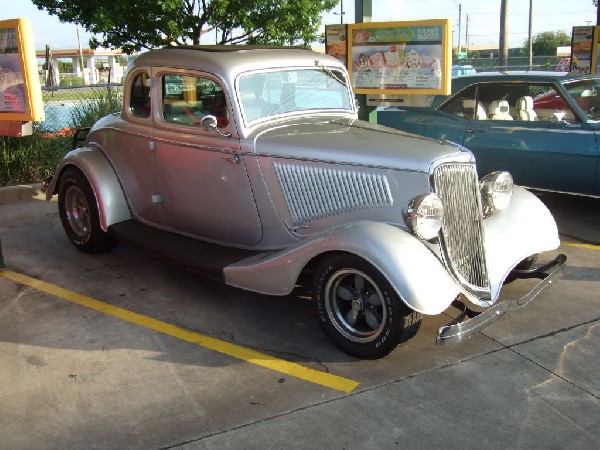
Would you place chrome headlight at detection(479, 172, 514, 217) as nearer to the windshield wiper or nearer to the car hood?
the car hood

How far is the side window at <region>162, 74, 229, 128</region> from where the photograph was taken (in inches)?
187

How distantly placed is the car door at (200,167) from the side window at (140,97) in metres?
0.17

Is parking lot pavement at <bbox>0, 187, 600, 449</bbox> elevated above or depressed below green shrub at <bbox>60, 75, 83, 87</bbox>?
below

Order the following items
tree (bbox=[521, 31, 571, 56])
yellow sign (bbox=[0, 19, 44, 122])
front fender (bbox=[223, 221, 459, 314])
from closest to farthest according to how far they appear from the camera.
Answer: front fender (bbox=[223, 221, 459, 314])
yellow sign (bbox=[0, 19, 44, 122])
tree (bbox=[521, 31, 571, 56])

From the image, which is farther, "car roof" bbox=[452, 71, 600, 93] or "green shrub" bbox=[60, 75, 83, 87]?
"green shrub" bbox=[60, 75, 83, 87]

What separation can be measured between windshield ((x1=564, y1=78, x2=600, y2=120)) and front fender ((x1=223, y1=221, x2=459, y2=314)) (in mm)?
4205

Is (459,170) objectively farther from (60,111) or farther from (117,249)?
(60,111)

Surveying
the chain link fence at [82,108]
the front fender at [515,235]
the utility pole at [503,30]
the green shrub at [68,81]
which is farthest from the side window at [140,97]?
the green shrub at [68,81]

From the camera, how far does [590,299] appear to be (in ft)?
15.9

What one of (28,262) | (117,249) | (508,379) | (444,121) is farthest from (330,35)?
A: (508,379)

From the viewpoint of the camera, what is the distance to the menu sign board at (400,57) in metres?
7.12

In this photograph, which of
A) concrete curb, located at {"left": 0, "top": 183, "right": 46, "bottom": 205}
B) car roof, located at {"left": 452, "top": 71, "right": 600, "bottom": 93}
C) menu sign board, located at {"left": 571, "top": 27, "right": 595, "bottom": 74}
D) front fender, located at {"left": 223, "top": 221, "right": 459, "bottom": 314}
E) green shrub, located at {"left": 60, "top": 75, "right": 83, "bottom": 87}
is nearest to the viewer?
front fender, located at {"left": 223, "top": 221, "right": 459, "bottom": 314}

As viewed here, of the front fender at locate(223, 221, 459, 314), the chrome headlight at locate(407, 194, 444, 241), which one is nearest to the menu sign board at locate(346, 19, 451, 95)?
the chrome headlight at locate(407, 194, 444, 241)

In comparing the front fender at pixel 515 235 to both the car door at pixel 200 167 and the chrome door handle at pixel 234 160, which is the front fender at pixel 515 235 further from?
the chrome door handle at pixel 234 160
